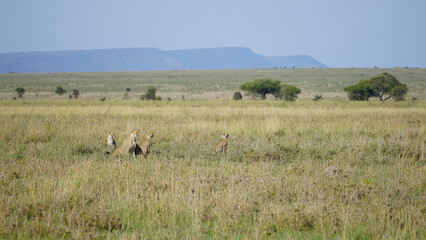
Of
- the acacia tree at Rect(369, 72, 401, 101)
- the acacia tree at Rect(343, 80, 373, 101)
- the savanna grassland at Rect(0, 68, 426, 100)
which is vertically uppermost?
the acacia tree at Rect(369, 72, 401, 101)

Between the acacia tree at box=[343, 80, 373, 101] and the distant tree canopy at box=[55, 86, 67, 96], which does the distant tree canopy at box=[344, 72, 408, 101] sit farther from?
the distant tree canopy at box=[55, 86, 67, 96]

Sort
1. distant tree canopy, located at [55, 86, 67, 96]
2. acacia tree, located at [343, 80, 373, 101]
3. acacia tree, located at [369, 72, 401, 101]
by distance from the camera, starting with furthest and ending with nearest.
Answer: distant tree canopy, located at [55, 86, 67, 96] → acacia tree, located at [369, 72, 401, 101] → acacia tree, located at [343, 80, 373, 101]

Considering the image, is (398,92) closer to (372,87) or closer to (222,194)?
(372,87)

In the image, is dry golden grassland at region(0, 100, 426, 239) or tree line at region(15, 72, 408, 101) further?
tree line at region(15, 72, 408, 101)

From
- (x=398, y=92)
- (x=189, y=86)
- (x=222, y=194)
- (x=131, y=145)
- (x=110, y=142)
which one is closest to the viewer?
(x=222, y=194)

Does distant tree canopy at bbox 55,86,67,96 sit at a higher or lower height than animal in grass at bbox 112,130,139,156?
lower

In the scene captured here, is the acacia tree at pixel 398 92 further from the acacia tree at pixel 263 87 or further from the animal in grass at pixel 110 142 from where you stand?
the animal in grass at pixel 110 142

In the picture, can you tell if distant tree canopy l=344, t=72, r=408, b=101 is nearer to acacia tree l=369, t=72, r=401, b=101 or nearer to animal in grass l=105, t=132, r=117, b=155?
acacia tree l=369, t=72, r=401, b=101

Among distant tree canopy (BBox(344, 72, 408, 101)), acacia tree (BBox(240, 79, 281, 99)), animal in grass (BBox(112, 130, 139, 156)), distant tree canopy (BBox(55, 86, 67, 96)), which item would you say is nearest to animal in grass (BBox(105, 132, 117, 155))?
animal in grass (BBox(112, 130, 139, 156))

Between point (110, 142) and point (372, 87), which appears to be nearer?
point (110, 142)

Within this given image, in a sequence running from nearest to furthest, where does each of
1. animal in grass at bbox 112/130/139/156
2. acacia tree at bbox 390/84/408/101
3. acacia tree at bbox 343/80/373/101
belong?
1. animal in grass at bbox 112/130/139/156
2. acacia tree at bbox 390/84/408/101
3. acacia tree at bbox 343/80/373/101

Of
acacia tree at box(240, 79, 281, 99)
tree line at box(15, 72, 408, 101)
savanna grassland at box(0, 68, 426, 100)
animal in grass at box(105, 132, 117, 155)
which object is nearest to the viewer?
animal in grass at box(105, 132, 117, 155)

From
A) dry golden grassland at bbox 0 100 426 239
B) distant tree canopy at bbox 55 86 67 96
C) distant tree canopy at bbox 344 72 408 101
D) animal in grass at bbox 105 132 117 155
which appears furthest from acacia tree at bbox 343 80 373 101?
distant tree canopy at bbox 55 86 67 96

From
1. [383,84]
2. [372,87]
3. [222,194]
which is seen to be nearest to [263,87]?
[372,87]
